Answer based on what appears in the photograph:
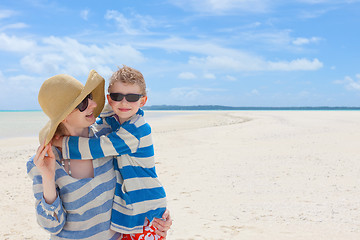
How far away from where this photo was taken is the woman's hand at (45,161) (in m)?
1.91

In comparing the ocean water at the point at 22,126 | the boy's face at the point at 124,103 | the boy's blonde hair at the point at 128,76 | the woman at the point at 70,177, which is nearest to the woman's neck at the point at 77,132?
the woman at the point at 70,177

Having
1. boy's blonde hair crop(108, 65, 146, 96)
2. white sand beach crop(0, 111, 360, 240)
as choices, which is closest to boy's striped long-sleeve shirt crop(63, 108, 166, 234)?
boy's blonde hair crop(108, 65, 146, 96)

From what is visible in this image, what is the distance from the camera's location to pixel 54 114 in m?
2.05

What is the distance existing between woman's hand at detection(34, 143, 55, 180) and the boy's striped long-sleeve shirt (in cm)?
11

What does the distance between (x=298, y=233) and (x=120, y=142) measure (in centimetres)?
407

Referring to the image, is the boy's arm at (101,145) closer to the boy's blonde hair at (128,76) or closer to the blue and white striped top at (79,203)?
the blue and white striped top at (79,203)

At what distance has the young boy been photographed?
207 centimetres

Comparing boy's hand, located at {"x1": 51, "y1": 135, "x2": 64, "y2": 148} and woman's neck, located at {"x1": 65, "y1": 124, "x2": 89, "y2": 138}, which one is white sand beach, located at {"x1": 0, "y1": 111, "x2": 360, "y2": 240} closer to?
woman's neck, located at {"x1": 65, "y1": 124, "x2": 89, "y2": 138}

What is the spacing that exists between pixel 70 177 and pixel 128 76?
70cm

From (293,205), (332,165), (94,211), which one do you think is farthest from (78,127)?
(332,165)

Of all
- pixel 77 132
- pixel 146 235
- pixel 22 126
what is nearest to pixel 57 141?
pixel 77 132

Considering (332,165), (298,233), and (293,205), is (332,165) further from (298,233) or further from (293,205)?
(298,233)

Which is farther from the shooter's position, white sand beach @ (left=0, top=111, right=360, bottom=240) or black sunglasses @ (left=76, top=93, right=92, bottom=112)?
white sand beach @ (left=0, top=111, right=360, bottom=240)

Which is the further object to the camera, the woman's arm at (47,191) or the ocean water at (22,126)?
the ocean water at (22,126)
